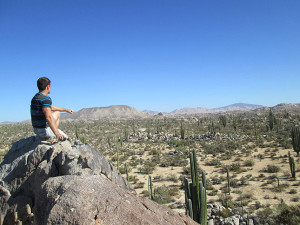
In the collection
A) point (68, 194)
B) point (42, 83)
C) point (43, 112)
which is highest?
point (42, 83)

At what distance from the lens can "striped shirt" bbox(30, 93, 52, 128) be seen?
354cm

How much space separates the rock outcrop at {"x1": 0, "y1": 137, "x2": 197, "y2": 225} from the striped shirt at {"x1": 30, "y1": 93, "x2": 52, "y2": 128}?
0.46 m

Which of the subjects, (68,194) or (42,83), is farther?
(42,83)

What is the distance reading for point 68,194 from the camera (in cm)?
233

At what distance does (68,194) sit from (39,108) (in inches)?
77.6

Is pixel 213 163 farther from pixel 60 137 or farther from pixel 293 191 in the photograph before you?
pixel 60 137

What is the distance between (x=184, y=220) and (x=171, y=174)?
10341 millimetres

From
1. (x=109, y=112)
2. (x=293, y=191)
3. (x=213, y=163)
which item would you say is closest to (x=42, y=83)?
(x=293, y=191)

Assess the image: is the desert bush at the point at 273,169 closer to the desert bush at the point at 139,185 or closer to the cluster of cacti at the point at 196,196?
the desert bush at the point at 139,185

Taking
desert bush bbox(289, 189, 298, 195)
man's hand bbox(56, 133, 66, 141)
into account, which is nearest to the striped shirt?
man's hand bbox(56, 133, 66, 141)

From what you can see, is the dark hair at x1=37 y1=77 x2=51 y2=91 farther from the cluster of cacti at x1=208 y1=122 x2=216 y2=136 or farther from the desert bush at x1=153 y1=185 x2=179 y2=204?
the cluster of cacti at x1=208 y1=122 x2=216 y2=136

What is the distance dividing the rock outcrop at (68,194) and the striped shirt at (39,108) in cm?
46

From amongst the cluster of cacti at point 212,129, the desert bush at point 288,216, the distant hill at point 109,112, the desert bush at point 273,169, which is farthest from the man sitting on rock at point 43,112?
the distant hill at point 109,112

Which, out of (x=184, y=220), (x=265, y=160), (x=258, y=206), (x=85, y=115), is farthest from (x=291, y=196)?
(x=85, y=115)
